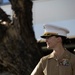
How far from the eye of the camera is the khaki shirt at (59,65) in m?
3.61

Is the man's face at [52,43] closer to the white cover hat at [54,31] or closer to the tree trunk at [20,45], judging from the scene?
the white cover hat at [54,31]

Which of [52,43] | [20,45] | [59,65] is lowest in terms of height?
[20,45]

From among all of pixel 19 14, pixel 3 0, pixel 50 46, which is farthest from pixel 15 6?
pixel 3 0

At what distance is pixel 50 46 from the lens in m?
3.68

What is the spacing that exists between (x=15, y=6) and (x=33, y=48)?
911 mm

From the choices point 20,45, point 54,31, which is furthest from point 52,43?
point 20,45

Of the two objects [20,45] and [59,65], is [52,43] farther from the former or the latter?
[20,45]

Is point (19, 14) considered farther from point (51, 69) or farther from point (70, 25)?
point (70, 25)

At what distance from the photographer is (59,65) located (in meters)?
3.65

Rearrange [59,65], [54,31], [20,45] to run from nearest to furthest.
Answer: [59,65]
[54,31]
[20,45]

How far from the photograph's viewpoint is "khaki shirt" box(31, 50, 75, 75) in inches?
142

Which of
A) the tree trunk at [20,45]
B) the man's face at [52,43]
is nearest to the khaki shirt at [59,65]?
the man's face at [52,43]

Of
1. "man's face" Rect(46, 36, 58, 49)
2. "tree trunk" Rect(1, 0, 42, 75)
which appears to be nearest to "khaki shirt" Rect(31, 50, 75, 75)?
"man's face" Rect(46, 36, 58, 49)

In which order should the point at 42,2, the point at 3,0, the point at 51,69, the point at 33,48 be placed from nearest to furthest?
the point at 51,69 → the point at 33,48 → the point at 42,2 → the point at 3,0
